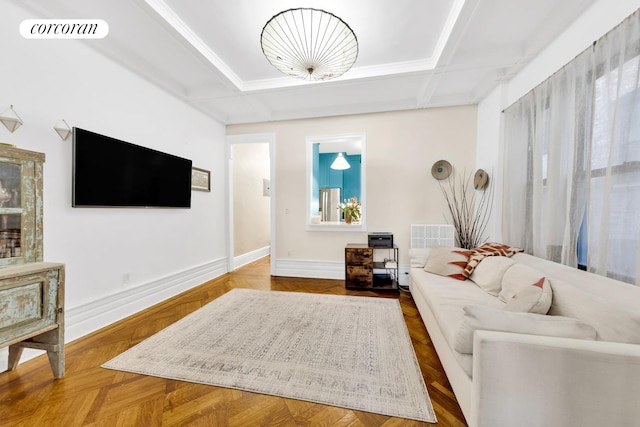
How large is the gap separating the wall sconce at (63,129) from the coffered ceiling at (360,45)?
0.84 meters

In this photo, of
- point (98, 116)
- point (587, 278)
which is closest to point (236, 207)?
point (98, 116)

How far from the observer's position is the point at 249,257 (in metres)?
5.46

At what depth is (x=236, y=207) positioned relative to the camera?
16.4 ft

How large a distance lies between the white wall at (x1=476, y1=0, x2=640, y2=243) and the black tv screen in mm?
4182

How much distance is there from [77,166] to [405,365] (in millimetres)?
3249

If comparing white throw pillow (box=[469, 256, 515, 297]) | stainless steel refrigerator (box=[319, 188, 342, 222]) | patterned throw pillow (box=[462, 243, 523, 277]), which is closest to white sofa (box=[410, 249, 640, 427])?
white throw pillow (box=[469, 256, 515, 297])

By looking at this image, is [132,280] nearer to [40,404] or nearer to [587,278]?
[40,404]

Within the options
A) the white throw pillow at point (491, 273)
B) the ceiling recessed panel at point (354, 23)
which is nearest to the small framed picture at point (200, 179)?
the ceiling recessed panel at point (354, 23)

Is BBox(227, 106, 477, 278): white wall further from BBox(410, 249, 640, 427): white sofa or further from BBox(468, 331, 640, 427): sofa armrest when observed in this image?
BBox(468, 331, 640, 427): sofa armrest

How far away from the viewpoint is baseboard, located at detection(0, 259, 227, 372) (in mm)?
2215

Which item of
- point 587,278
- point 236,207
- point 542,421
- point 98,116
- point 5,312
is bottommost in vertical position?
point 542,421

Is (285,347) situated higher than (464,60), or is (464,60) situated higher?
(464,60)

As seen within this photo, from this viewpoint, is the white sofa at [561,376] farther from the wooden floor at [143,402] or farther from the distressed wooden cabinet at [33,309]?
the distressed wooden cabinet at [33,309]

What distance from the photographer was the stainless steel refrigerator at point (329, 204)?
253 inches
